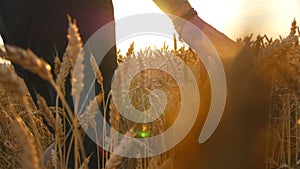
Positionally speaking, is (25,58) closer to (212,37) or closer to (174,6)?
(212,37)

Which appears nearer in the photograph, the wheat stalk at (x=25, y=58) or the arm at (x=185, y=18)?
the wheat stalk at (x=25, y=58)

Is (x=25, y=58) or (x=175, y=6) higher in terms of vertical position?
(x=175, y=6)

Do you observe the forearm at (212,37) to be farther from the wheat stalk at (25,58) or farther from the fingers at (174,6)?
the wheat stalk at (25,58)

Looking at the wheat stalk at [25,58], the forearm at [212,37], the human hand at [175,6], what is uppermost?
the human hand at [175,6]

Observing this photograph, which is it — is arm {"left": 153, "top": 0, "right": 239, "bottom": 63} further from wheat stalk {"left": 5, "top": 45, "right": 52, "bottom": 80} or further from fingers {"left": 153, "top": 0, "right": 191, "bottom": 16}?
wheat stalk {"left": 5, "top": 45, "right": 52, "bottom": 80}

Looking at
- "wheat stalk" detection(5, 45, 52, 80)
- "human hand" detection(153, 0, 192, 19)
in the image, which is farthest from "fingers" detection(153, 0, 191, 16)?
"wheat stalk" detection(5, 45, 52, 80)

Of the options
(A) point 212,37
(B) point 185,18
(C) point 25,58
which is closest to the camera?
(C) point 25,58

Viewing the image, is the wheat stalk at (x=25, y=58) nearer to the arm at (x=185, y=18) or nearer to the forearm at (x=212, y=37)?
the forearm at (x=212, y=37)

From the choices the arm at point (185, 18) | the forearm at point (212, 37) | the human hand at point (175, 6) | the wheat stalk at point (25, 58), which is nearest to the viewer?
the wheat stalk at point (25, 58)

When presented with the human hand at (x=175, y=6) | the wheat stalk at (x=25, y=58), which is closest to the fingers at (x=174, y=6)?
the human hand at (x=175, y=6)

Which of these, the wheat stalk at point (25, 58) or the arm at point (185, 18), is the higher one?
the arm at point (185, 18)

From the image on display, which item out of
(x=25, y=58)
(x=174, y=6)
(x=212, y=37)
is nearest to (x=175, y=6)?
(x=174, y=6)

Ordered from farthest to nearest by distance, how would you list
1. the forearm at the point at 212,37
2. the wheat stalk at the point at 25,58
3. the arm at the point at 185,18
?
the arm at the point at 185,18 → the forearm at the point at 212,37 → the wheat stalk at the point at 25,58

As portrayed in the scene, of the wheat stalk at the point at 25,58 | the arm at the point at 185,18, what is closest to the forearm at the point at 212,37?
the arm at the point at 185,18
